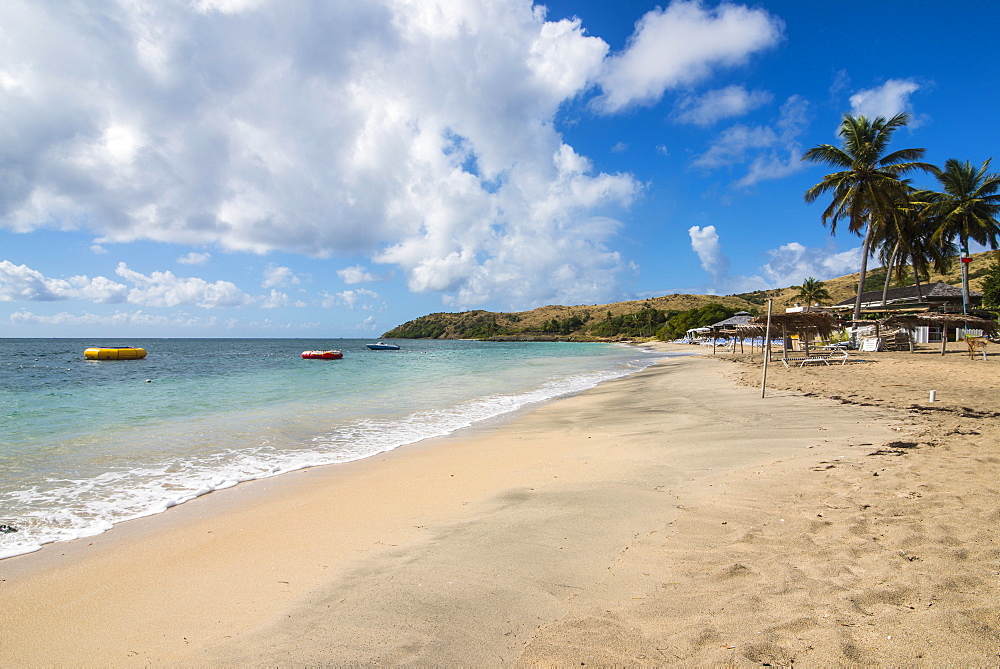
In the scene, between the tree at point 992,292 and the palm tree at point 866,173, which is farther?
the tree at point 992,292

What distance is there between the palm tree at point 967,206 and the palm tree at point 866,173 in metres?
6.34

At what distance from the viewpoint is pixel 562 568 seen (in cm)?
325

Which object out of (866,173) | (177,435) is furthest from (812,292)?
(177,435)

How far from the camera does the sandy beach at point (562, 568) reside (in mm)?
2385

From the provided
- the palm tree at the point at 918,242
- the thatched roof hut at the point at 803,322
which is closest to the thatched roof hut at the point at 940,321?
the thatched roof hut at the point at 803,322

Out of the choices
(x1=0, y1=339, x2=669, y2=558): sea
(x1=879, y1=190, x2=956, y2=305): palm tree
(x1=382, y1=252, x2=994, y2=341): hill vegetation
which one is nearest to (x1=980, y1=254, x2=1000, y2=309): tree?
(x1=879, y1=190, x2=956, y2=305): palm tree

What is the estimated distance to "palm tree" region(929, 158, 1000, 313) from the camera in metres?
31.5

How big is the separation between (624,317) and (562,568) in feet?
334

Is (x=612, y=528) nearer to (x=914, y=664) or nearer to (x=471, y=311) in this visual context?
(x=914, y=664)

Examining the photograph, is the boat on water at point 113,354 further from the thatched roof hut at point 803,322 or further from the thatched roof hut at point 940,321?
the thatched roof hut at point 940,321

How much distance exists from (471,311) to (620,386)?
14939 cm

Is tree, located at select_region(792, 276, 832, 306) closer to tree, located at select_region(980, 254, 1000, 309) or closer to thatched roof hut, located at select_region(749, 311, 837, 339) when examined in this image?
tree, located at select_region(980, 254, 1000, 309)

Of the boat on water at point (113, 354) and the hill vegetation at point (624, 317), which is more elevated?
the hill vegetation at point (624, 317)

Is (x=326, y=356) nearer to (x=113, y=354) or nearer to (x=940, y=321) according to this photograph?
(x=113, y=354)
